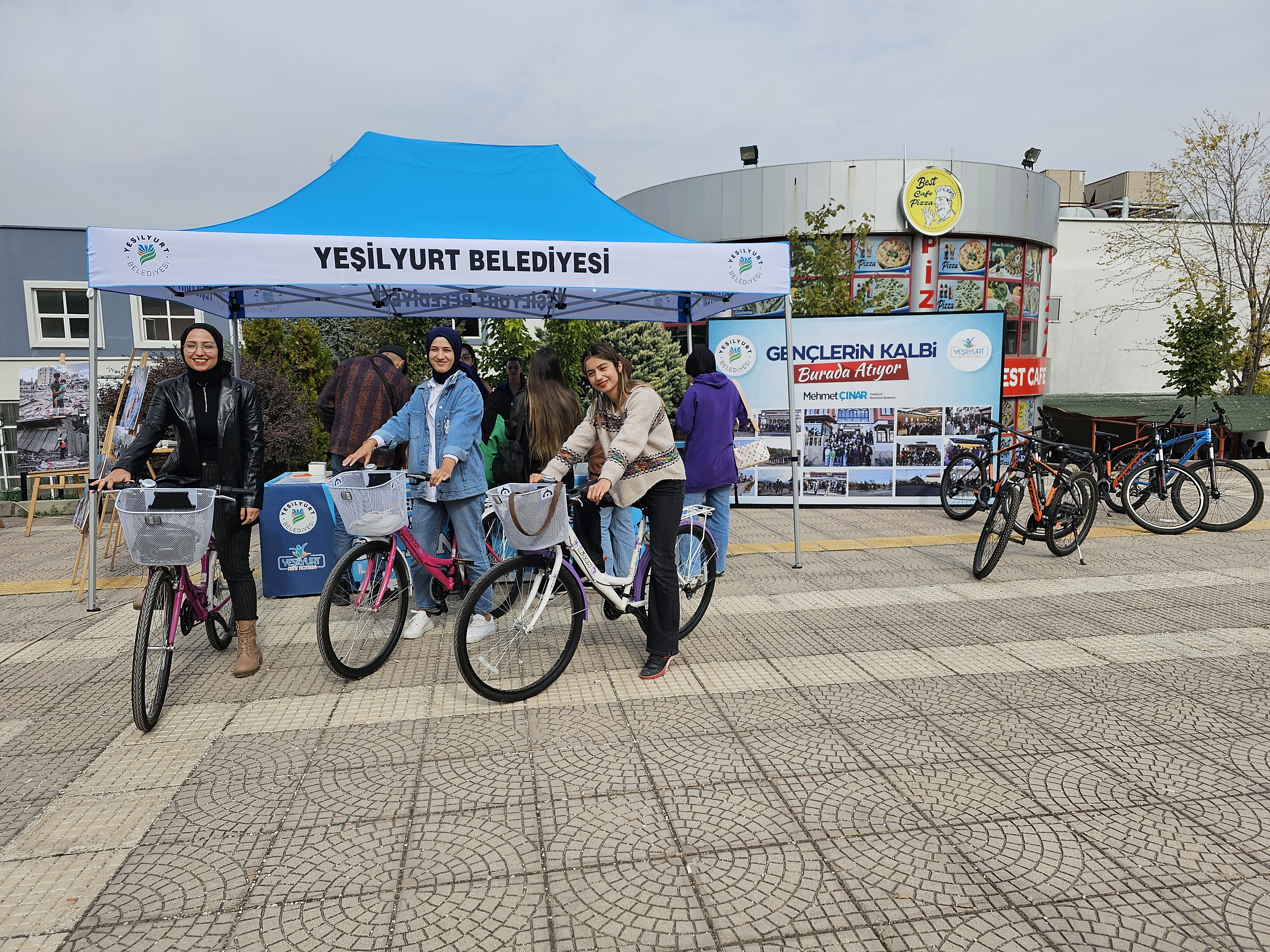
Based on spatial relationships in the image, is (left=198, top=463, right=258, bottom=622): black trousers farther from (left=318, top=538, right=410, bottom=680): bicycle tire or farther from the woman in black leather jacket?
(left=318, top=538, right=410, bottom=680): bicycle tire

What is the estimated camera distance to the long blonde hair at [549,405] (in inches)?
202

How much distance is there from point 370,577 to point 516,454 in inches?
64.6

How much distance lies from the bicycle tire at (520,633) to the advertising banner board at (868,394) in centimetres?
592

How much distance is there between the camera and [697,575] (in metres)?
4.86

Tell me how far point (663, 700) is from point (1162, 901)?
217 cm

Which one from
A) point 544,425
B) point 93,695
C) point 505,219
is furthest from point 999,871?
point 505,219

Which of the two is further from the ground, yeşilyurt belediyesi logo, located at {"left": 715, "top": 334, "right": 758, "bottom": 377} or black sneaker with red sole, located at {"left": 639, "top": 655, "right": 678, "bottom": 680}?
yeşilyurt belediyesi logo, located at {"left": 715, "top": 334, "right": 758, "bottom": 377}

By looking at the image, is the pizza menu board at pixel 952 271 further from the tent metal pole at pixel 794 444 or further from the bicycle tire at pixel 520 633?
the bicycle tire at pixel 520 633

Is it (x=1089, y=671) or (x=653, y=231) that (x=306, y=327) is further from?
(x=1089, y=671)

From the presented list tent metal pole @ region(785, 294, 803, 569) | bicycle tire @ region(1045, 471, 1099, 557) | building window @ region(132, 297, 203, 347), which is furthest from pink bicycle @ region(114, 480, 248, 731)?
building window @ region(132, 297, 203, 347)

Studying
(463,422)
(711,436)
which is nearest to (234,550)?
(463,422)

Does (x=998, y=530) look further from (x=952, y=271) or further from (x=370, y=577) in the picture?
(x=952, y=271)

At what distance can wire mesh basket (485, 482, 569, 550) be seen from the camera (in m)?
3.56

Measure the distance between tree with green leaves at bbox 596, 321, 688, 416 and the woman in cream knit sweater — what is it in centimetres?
1291
